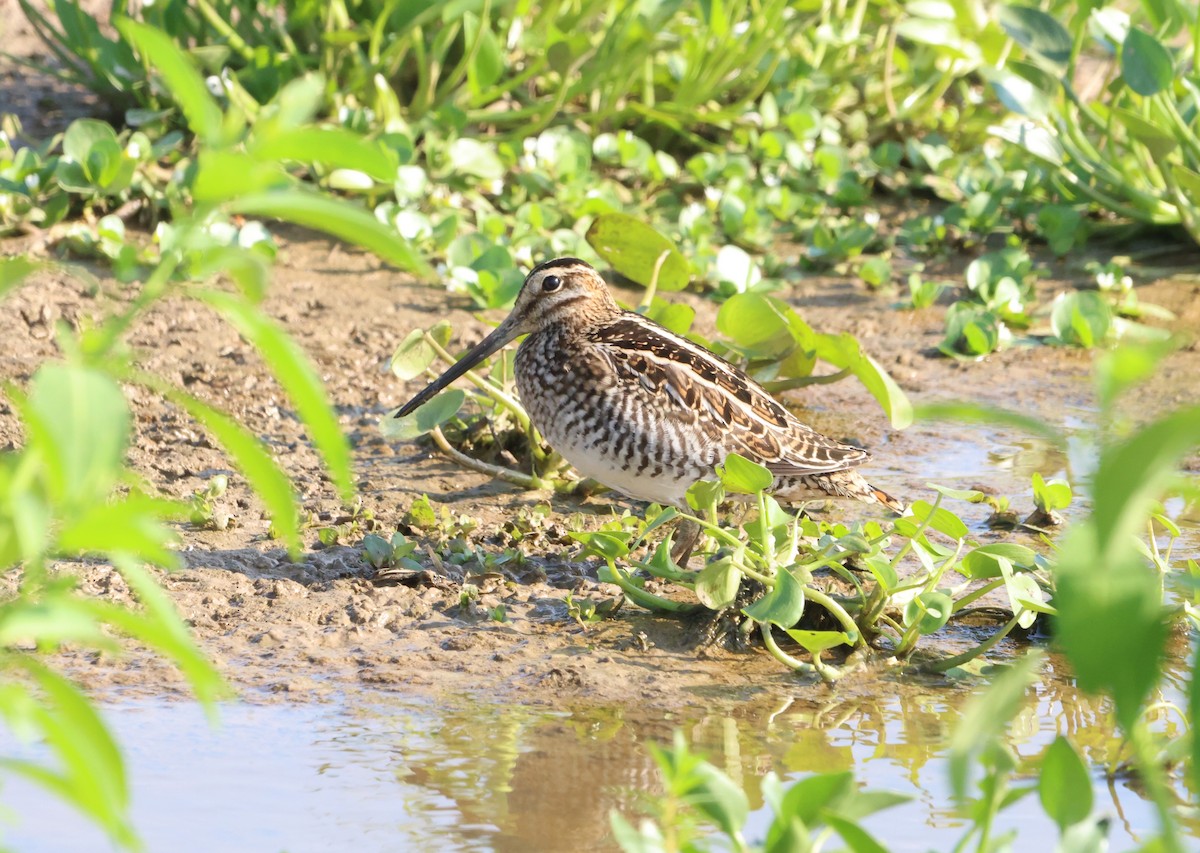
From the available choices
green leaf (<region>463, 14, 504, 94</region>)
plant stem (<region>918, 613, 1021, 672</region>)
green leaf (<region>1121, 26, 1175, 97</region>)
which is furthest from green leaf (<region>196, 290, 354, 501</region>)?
green leaf (<region>463, 14, 504, 94</region>)

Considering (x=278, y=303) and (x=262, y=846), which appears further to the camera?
(x=278, y=303)

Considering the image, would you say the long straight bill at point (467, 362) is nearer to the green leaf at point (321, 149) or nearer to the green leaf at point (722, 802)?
the green leaf at point (722, 802)

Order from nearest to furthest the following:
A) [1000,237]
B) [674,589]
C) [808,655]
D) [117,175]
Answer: [808,655] < [674,589] < [117,175] < [1000,237]

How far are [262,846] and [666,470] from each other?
2.12 meters

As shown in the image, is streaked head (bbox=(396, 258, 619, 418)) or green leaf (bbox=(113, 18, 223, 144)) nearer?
green leaf (bbox=(113, 18, 223, 144))

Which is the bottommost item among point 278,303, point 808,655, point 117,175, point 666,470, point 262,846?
point 262,846

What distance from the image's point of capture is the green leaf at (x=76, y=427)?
158 centimetres

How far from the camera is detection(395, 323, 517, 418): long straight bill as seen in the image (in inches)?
219

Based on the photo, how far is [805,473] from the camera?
5125 millimetres

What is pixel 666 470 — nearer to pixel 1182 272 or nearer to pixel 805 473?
pixel 805 473

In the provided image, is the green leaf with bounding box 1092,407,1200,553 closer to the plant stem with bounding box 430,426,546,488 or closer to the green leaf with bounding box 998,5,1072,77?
the plant stem with bounding box 430,426,546,488

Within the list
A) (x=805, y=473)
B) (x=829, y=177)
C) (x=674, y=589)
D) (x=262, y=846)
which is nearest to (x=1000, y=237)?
(x=829, y=177)

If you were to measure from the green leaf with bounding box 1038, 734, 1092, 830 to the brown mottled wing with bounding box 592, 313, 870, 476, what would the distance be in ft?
8.86

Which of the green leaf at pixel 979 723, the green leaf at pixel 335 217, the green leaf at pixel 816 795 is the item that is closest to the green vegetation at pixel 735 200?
the green leaf at pixel 816 795
